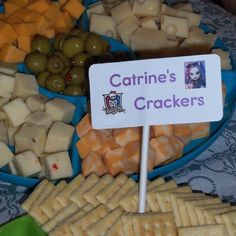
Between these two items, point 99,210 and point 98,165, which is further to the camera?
point 98,165

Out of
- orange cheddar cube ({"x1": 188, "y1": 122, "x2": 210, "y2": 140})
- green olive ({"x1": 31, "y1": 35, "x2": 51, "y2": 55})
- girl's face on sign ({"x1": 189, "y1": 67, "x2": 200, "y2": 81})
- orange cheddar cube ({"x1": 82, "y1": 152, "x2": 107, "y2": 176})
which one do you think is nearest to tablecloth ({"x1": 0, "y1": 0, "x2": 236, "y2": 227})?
orange cheddar cube ({"x1": 188, "y1": 122, "x2": 210, "y2": 140})

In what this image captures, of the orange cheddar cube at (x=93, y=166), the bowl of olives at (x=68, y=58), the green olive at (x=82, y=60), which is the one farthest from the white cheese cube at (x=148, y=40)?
the orange cheddar cube at (x=93, y=166)

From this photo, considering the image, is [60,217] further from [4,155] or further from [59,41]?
[59,41]

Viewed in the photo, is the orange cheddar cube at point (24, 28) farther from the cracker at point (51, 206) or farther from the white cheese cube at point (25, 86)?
the cracker at point (51, 206)

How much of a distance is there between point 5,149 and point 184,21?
704 millimetres

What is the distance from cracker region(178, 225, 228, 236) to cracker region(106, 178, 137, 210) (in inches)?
5.5

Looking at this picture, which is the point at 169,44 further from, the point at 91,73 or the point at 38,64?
the point at 91,73

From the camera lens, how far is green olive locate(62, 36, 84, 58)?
1506 mm

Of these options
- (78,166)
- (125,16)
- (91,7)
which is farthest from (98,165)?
(91,7)

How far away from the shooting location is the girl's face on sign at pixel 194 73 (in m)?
0.92

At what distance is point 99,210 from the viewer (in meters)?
1.02

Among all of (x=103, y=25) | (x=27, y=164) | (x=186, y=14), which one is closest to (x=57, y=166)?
(x=27, y=164)

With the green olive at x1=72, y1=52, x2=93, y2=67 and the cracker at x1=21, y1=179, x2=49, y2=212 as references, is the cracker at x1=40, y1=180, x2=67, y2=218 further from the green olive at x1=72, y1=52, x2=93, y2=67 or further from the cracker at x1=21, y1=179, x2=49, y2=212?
the green olive at x1=72, y1=52, x2=93, y2=67

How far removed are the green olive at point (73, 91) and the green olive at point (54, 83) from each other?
18 millimetres
